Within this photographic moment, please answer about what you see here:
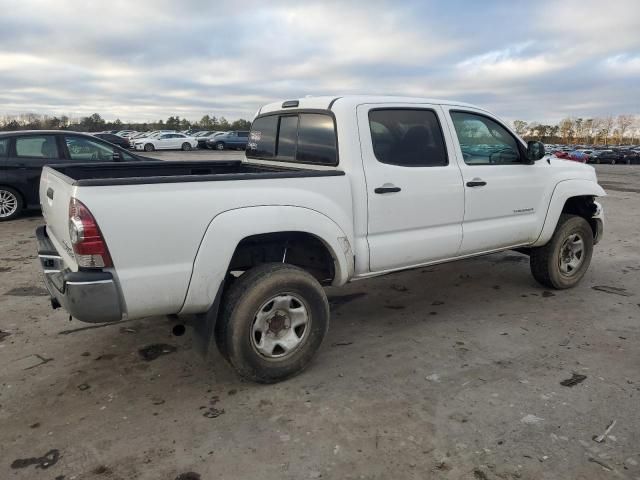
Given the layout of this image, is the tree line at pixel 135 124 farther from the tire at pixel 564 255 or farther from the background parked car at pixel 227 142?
the tire at pixel 564 255

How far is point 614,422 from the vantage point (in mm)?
2936

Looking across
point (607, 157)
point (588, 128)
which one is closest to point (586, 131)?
point (588, 128)

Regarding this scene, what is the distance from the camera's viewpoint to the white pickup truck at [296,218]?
2855 millimetres

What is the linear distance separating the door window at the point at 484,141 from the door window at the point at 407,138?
27 cm

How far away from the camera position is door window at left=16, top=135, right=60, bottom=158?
29.0ft

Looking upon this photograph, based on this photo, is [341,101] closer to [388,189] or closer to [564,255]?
[388,189]

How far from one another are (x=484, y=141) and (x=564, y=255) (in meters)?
1.70

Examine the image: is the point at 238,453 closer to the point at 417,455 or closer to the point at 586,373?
the point at 417,455

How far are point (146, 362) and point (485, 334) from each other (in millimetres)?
2727

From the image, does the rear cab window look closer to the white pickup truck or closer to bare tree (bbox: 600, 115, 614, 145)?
the white pickup truck

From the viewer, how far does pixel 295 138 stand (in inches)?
171

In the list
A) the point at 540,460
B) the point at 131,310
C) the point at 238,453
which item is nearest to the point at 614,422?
the point at 540,460

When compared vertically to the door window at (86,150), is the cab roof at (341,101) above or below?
above

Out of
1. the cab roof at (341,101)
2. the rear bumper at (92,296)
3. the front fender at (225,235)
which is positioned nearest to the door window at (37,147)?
the cab roof at (341,101)
